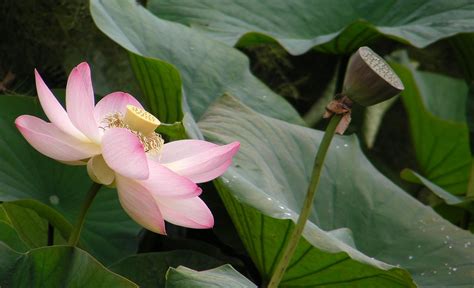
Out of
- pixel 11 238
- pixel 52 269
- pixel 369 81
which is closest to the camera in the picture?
pixel 369 81

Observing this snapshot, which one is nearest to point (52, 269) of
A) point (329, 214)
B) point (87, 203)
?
point (87, 203)

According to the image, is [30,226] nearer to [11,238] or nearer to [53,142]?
[11,238]

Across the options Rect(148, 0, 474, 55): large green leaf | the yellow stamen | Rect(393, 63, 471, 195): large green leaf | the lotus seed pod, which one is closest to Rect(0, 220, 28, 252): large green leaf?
the yellow stamen

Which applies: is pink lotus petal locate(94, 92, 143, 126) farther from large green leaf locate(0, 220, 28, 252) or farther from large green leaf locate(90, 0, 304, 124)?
large green leaf locate(90, 0, 304, 124)

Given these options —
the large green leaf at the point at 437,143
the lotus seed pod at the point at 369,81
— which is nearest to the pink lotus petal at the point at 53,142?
the lotus seed pod at the point at 369,81

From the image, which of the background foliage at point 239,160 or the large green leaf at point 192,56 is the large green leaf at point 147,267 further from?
the large green leaf at point 192,56

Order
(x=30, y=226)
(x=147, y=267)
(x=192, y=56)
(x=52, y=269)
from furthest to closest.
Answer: (x=192, y=56) → (x=30, y=226) → (x=147, y=267) → (x=52, y=269)

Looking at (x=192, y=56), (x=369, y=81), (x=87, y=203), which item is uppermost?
(x=369, y=81)
